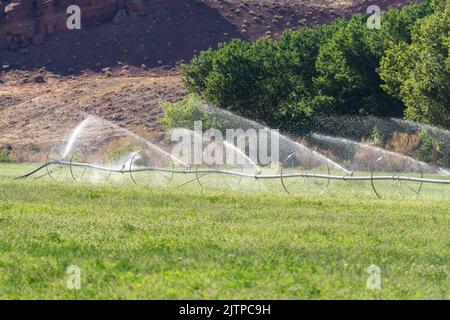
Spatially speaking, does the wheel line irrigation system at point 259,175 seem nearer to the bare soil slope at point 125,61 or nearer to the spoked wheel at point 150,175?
the spoked wheel at point 150,175

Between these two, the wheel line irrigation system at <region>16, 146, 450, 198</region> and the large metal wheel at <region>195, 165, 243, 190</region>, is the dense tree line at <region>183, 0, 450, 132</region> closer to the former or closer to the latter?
the wheel line irrigation system at <region>16, 146, 450, 198</region>

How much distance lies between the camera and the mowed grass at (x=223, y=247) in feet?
39.4

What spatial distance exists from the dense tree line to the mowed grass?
23151 millimetres

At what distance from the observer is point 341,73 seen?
57656 millimetres

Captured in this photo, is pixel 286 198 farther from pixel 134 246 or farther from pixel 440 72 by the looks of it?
pixel 440 72

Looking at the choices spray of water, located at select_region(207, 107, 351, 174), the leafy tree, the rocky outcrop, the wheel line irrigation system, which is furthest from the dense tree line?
the rocky outcrop

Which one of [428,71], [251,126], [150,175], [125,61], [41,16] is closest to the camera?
[150,175]

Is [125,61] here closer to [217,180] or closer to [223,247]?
[217,180]

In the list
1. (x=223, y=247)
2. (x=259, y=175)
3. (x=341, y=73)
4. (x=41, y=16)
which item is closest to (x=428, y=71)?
(x=341, y=73)

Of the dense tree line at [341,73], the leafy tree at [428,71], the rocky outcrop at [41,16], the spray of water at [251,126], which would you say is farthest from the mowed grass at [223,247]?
the rocky outcrop at [41,16]

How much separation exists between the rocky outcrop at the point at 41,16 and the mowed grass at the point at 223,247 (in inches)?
3101

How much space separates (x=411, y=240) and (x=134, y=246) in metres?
4.03

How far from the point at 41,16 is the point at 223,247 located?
8975 centimetres

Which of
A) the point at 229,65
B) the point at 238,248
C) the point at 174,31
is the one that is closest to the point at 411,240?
the point at 238,248
